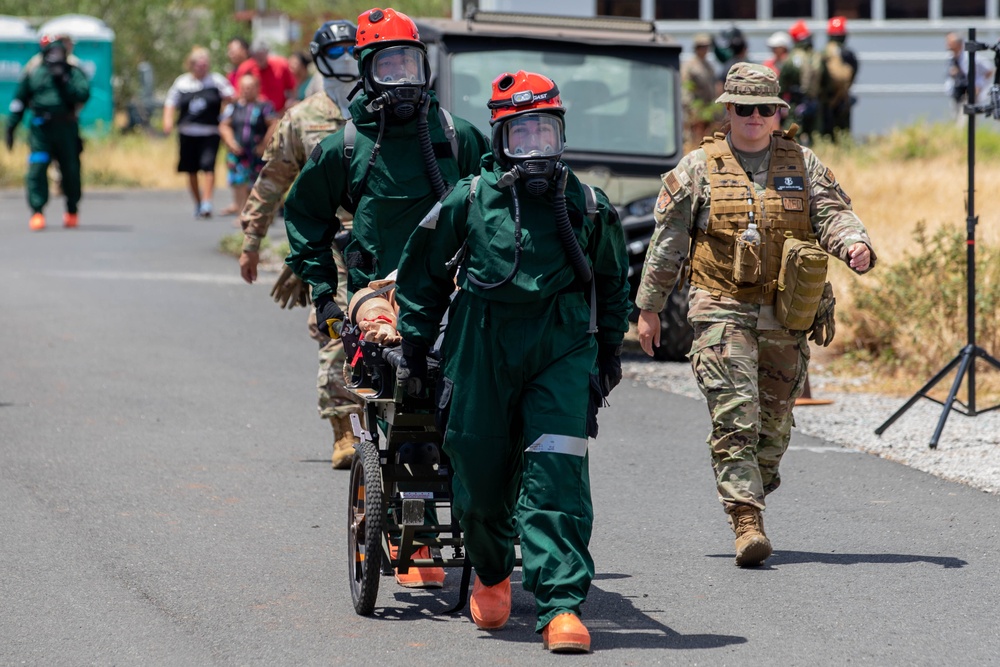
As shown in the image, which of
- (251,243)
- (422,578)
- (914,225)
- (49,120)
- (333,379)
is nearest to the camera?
(422,578)

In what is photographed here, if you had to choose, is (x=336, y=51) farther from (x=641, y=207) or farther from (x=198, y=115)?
(x=198, y=115)

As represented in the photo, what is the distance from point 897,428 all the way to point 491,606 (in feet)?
15.2

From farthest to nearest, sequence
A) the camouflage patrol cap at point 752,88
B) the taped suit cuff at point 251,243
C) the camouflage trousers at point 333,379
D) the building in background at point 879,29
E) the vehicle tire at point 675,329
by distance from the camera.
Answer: the building in background at point 879,29 < the vehicle tire at point 675,329 < the camouflage trousers at point 333,379 < the taped suit cuff at point 251,243 < the camouflage patrol cap at point 752,88

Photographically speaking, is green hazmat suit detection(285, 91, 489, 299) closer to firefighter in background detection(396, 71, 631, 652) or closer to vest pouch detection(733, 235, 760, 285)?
firefighter in background detection(396, 71, 631, 652)

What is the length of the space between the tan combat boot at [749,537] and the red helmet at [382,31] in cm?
221

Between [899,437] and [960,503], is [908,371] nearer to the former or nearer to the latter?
[899,437]

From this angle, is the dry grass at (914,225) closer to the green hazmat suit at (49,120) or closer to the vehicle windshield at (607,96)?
the vehicle windshield at (607,96)

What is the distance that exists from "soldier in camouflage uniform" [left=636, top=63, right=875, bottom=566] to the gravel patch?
192cm

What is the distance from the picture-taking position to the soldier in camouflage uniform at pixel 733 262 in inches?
256

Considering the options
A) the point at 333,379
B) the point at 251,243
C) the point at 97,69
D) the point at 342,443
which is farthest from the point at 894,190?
the point at 97,69

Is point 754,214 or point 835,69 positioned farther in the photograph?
point 835,69

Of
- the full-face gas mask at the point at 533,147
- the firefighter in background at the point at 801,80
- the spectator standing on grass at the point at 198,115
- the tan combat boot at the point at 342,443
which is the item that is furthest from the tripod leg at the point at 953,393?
the spectator standing on grass at the point at 198,115

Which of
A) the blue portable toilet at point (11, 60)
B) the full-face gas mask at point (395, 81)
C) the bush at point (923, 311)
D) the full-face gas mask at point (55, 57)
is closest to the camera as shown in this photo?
the full-face gas mask at point (395, 81)

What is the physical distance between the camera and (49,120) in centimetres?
1888
